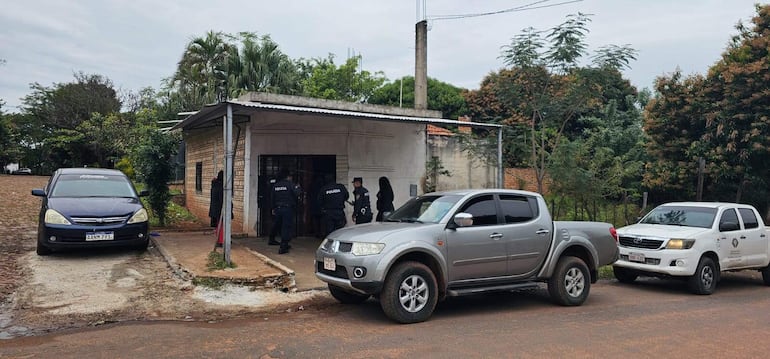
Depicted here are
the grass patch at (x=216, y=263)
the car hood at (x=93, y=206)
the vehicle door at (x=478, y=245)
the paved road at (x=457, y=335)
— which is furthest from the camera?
the car hood at (x=93, y=206)

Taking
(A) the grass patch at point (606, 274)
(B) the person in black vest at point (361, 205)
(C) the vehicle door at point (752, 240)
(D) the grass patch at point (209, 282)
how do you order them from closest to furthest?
(D) the grass patch at point (209, 282)
(C) the vehicle door at point (752, 240)
(A) the grass patch at point (606, 274)
(B) the person in black vest at point (361, 205)

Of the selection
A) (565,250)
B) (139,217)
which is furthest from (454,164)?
(139,217)

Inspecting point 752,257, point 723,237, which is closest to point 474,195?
point 723,237

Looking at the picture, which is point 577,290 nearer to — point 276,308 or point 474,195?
point 474,195

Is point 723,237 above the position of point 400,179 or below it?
below

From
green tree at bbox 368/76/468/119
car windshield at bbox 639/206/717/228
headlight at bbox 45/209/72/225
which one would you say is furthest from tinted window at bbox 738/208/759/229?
green tree at bbox 368/76/468/119

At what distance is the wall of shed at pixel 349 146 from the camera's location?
12398mm

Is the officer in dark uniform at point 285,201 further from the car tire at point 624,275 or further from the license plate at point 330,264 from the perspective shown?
the car tire at point 624,275

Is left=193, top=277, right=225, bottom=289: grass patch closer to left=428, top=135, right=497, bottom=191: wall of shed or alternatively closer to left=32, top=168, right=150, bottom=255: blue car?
left=32, top=168, right=150, bottom=255: blue car

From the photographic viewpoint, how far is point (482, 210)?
23.4 feet

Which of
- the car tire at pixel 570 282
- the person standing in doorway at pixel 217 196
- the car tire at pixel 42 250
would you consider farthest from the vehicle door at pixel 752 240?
the car tire at pixel 42 250

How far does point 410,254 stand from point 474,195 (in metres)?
1.33

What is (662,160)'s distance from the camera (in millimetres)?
16625

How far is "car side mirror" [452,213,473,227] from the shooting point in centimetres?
655
